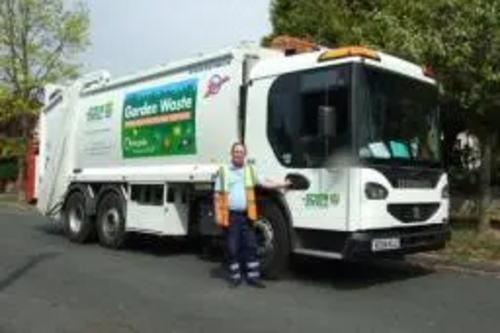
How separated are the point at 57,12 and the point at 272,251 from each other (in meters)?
24.7

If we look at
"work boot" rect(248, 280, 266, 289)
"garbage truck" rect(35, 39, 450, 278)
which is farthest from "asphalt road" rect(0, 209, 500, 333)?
"garbage truck" rect(35, 39, 450, 278)

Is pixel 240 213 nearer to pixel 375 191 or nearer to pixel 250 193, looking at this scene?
pixel 250 193

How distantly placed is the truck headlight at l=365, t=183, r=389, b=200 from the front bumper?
418 mm

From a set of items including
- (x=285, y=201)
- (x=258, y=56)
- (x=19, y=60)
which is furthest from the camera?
(x=19, y=60)

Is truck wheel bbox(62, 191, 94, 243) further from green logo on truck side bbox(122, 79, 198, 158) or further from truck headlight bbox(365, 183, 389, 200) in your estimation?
truck headlight bbox(365, 183, 389, 200)

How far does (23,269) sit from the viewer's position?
13328 millimetres

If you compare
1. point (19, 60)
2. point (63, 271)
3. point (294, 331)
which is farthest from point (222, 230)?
point (19, 60)

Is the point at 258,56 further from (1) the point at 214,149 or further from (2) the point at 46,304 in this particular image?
(2) the point at 46,304

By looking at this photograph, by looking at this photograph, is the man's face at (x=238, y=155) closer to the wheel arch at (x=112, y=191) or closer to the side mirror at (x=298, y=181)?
the side mirror at (x=298, y=181)

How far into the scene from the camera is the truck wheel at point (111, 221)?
15680 millimetres

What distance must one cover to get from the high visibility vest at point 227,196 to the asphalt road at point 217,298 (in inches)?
34.9

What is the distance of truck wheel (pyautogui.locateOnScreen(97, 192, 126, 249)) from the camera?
15.7m

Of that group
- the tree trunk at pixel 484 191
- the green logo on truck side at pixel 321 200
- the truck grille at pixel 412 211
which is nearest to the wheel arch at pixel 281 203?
the green logo on truck side at pixel 321 200

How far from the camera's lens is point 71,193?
1725 centimetres
